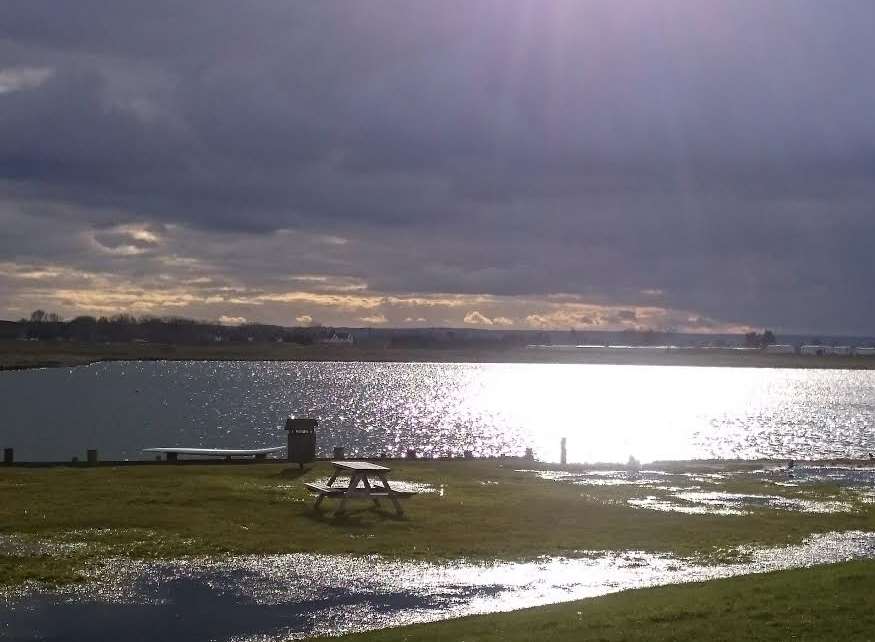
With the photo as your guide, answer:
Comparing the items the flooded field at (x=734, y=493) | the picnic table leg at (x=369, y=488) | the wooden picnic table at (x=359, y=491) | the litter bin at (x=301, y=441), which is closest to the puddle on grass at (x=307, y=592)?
the wooden picnic table at (x=359, y=491)

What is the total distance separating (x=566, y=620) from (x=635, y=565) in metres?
7.26

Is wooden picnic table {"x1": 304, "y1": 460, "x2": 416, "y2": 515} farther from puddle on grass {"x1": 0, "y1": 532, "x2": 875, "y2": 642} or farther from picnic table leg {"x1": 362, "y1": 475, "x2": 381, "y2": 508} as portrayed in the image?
puddle on grass {"x1": 0, "y1": 532, "x2": 875, "y2": 642}

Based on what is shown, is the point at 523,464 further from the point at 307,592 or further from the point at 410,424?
the point at 410,424

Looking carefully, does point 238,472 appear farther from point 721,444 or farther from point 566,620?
point 721,444

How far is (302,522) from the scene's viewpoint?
89.0 feet

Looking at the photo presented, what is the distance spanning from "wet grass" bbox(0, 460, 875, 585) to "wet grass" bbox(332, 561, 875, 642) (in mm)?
6228

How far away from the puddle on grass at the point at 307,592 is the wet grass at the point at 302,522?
117 centimetres

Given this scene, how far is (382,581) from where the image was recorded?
68.3ft

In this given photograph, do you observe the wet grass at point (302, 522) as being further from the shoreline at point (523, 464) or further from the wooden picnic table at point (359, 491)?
the shoreline at point (523, 464)

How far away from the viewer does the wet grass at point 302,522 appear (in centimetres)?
2375

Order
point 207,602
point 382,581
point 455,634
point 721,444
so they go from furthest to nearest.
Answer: point 721,444 → point 382,581 → point 207,602 → point 455,634

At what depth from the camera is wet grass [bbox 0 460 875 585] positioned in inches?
935

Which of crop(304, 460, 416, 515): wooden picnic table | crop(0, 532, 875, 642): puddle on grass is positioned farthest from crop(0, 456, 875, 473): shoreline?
crop(0, 532, 875, 642): puddle on grass

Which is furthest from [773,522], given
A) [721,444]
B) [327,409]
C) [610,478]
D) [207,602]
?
[327,409]
